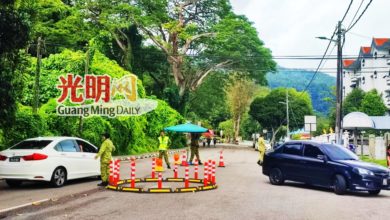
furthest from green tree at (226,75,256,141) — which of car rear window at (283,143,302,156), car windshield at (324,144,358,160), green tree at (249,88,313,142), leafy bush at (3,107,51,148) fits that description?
car windshield at (324,144,358,160)

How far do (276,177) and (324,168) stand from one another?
2.16 meters

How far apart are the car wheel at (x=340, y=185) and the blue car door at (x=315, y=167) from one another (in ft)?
1.22

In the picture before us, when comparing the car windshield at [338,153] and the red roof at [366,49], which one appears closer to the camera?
the car windshield at [338,153]

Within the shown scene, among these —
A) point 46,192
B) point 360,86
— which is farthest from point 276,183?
point 360,86

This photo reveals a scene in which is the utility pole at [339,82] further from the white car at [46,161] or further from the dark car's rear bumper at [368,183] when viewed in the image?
the white car at [46,161]

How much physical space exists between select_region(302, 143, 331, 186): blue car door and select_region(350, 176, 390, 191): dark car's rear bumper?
90cm

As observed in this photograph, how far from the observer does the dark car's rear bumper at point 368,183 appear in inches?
547

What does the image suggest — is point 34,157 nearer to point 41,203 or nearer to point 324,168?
point 41,203

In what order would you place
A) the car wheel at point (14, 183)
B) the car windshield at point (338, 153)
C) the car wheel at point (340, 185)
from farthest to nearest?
the car windshield at point (338, 153)
the car wheel at point (14, 183)
the car wheel at point (340, 185)

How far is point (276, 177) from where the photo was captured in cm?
1655

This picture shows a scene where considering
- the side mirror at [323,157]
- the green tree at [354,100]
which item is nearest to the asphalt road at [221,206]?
the side mirror at [323,157]

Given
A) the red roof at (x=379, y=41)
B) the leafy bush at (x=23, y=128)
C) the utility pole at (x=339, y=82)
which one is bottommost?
the leafy bush at (x=23, y=128)

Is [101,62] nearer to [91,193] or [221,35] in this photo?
[221,35]

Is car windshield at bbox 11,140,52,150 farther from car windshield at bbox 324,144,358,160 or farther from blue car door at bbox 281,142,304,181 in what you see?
car windshield at bbox 324,144,358,160
